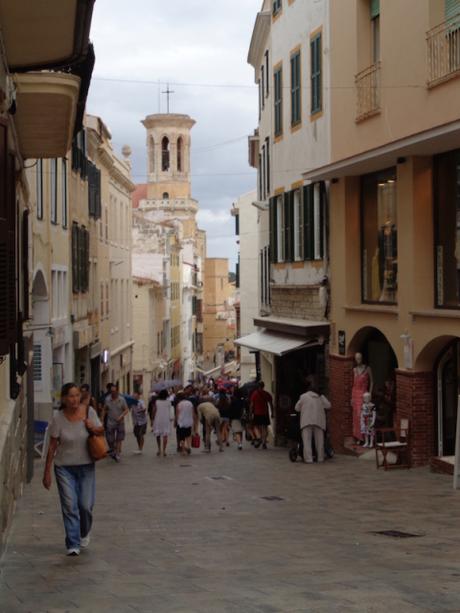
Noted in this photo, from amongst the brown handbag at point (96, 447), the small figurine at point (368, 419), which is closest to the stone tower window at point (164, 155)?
the small figurine at point (368, 419)

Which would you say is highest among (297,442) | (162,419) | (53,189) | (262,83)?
(262,83)

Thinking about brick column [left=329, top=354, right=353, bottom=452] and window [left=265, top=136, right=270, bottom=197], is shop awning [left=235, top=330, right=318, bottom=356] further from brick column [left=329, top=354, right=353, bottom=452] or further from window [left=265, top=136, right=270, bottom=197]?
A: window [left=265, top=136, right=270, bottom=197]

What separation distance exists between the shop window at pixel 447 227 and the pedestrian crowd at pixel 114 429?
339cm

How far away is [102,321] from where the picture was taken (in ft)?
145

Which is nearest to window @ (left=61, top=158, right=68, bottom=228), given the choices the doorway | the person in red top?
the person in red top

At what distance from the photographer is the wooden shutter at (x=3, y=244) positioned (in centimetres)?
777

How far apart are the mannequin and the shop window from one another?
13.2 feet

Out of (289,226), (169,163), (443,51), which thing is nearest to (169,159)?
(169,163)

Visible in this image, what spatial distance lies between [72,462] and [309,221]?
16.0 metres

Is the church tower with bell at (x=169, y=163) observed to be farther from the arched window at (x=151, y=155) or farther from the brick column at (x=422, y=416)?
the brick column at (x=422, y=416)

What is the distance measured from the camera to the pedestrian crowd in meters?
9.52

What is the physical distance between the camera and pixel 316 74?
24359mm

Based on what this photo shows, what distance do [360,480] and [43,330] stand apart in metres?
11.5

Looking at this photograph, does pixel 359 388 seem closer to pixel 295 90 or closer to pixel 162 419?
pixel 162 419
